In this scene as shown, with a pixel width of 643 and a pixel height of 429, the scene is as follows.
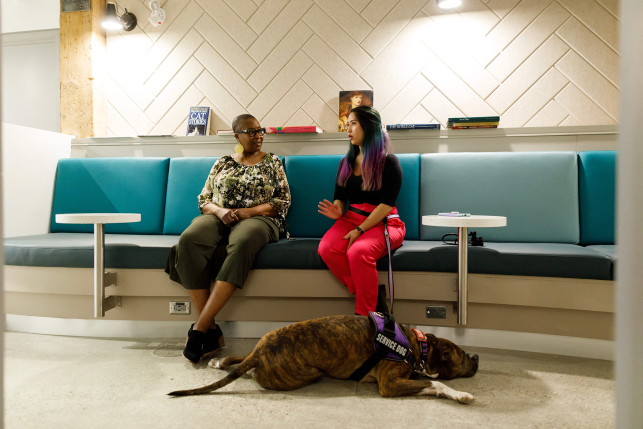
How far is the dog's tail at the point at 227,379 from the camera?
4.66ft

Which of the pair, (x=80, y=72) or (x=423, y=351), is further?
(x=80, y=72)

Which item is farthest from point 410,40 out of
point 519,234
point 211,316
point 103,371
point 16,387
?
point 16,387

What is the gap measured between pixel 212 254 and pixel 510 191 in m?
1.96

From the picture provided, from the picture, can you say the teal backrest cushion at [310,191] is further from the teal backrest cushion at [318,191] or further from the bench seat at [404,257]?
the bench seat at [404,257]

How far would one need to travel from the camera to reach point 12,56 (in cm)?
372

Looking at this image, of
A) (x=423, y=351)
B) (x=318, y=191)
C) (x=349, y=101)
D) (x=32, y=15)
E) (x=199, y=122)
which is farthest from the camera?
(x=32, y=15)

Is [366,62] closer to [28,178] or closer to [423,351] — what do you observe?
[423,351]

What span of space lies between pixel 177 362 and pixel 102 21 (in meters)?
3.17

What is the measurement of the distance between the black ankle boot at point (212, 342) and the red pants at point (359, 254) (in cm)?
71

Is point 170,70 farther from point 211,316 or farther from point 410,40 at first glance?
point 211,316

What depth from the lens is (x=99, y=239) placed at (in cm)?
204

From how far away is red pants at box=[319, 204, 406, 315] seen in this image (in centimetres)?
194

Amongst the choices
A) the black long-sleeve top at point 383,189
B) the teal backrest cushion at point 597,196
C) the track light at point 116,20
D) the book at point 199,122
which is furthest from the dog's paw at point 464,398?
the track light at point 116,20

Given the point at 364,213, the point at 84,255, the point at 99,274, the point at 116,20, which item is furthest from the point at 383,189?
the point at 116,20
